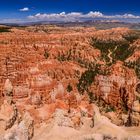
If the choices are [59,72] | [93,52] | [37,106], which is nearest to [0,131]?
[37,106]

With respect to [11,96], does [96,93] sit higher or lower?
lower

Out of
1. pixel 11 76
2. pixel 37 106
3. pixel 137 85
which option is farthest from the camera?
pixel 137 85

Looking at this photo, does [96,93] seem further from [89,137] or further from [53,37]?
[53,37]

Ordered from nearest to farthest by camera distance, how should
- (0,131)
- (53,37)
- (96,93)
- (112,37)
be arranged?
(0,131) → (96,93) → (53,37) → (112,37)

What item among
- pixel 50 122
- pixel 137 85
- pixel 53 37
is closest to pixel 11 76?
pixel 50 122

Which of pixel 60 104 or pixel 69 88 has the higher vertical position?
pixel 60 104

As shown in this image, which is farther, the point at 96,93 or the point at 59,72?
the point at 96,93

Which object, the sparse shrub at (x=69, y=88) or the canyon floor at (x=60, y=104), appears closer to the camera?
the canyon floor at (x=60, y=104)

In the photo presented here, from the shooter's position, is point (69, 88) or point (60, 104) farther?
point (69, 88)

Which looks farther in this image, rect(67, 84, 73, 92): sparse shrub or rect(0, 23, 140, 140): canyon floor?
rect(67, 84, 73, 92): sparse shrub
